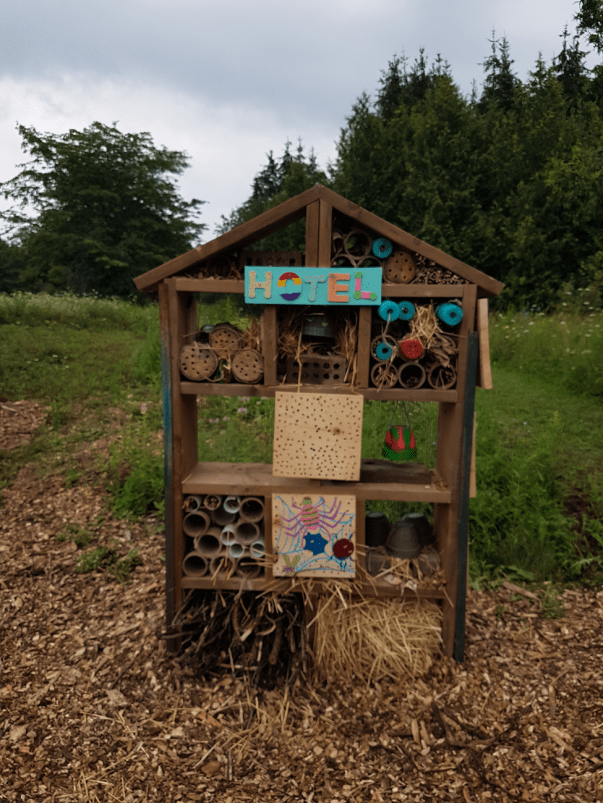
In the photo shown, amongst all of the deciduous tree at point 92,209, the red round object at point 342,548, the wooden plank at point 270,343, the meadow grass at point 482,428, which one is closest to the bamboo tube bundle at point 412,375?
the meadow grass at point 482,428

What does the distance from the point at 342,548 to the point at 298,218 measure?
163cm

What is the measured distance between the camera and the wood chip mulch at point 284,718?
224 centimetres

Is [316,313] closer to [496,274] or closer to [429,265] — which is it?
[429,265]

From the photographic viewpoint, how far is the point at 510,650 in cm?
306

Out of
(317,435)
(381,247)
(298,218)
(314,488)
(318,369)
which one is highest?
(298,218)

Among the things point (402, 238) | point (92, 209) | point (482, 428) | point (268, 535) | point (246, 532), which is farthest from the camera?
point (92, 209)

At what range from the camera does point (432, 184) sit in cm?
1656

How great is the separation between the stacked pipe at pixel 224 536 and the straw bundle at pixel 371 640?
441mm

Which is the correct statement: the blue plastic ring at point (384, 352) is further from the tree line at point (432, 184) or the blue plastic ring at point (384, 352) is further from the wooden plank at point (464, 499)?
the tree line at point (432, 184)

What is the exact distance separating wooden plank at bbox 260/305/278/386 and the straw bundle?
1175 millimetres

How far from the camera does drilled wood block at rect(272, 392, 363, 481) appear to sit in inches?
105

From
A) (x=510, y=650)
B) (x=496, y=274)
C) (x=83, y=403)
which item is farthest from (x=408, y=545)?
(x=496, y=274)

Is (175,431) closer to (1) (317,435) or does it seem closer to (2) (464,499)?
(1) (317,435)

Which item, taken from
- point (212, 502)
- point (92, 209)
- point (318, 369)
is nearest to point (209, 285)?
point (318, 369)
